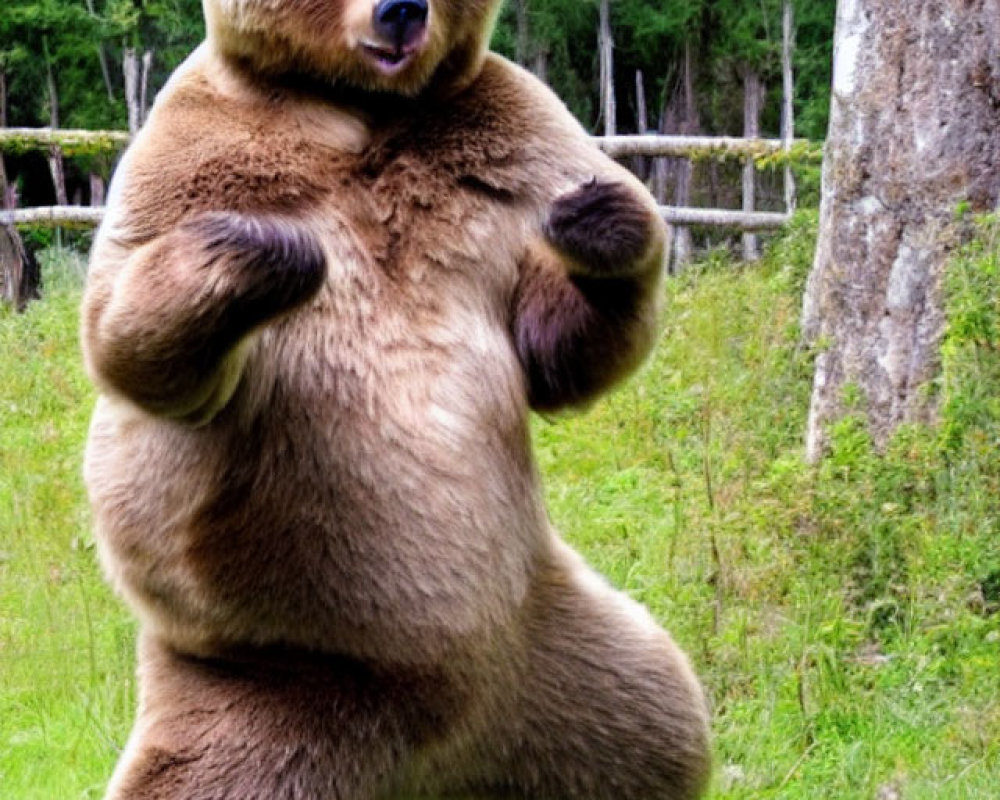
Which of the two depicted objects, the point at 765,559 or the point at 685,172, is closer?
the point at 765,559

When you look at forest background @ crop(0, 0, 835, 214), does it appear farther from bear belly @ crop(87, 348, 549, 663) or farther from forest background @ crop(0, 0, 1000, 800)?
bear belly @ crop(87, 348, 549, 663)

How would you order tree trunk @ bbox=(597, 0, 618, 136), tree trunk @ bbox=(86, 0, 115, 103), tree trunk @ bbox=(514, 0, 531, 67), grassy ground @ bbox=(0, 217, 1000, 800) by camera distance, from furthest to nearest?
1. tree trunk @ bbox=(86, 0, 115, 103)
2. tree trunk @ bbox=(514, 0, 531, 67)
3. tree trunk @ bbox=(597, 0, 618, 136)
4. grassy ground @ bbox=(0, 217, 1000, 800)

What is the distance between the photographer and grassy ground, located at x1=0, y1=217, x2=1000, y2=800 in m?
4.44

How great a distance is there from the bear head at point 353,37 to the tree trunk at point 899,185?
9.47ft

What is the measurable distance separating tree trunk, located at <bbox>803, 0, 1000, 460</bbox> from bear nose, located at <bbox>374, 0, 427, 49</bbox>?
119 inches

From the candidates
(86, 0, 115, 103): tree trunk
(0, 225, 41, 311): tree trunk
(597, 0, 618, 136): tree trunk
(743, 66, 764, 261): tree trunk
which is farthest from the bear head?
(86, 0, 115, 103): tree trunk

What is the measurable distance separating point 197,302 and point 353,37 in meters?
0.59

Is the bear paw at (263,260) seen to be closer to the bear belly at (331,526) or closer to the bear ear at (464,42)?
the bear belly at (331,526)

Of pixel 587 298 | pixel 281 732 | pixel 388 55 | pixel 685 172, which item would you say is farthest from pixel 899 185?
pixel 685 172

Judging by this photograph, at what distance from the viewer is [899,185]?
5.81 m

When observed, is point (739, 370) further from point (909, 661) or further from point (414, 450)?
point (414, 450)

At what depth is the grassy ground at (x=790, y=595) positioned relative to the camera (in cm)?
444

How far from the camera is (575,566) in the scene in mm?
3396

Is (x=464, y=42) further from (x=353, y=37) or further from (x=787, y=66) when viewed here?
(x=787, y=66)
